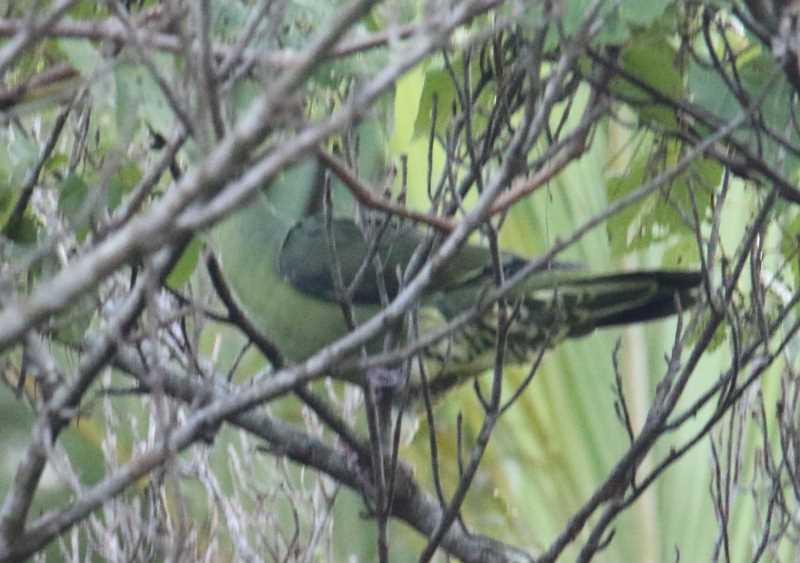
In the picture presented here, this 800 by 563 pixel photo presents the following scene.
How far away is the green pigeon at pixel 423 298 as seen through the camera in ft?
8.25

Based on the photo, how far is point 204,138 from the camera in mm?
1022

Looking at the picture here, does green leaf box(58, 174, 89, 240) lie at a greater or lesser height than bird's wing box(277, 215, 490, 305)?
lesser

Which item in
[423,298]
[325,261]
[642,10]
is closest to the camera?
[642,10]

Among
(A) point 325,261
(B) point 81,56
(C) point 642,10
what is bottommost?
(B) point 81,56

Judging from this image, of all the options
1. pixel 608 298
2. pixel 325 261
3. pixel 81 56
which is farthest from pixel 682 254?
pixel 81 56

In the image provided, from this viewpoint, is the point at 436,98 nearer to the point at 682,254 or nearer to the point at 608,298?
the point at 682,254

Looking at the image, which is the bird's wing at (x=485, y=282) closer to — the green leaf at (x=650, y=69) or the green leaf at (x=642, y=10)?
the green leaf at (x=650, y=69)

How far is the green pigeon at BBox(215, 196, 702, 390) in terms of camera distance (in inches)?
99.0

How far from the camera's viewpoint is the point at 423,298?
2.78m

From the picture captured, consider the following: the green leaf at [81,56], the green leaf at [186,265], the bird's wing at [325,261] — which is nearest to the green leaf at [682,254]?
the bird's wing at [325,261]

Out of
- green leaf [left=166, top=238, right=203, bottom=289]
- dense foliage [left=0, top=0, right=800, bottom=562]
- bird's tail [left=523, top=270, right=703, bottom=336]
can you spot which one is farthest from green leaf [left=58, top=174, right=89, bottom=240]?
bird's tail [left=523, top=270, right=703, bottom=336]

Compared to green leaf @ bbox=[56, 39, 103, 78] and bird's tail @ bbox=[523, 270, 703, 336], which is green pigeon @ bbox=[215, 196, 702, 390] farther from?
green leaf @ bbox=[56, 39, 103, 78]

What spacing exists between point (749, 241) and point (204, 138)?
1016 mm

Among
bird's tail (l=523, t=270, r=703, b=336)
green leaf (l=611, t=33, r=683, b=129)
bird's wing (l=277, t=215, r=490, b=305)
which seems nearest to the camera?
green leaf (l=611, t=33, r=683, b=129)
